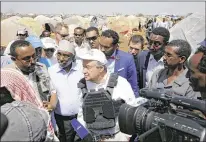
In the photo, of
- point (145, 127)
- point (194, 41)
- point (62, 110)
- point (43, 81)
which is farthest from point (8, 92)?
point (194, 41)

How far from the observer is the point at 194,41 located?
23.5ft

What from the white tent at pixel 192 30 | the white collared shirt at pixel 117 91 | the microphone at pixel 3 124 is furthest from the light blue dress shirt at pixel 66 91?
the white tent at pixel 192 30

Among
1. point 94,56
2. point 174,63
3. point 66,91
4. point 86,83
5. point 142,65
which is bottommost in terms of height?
point 66,91

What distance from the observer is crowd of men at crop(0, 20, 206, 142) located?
171cm

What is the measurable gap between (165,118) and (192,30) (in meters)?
5.85

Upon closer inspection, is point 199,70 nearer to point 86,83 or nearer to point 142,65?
point 86,83

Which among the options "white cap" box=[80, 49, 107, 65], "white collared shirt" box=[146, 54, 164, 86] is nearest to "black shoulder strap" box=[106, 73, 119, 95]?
"white cap" box=[80, 49, 107, 65]

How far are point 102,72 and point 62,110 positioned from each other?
111 cm

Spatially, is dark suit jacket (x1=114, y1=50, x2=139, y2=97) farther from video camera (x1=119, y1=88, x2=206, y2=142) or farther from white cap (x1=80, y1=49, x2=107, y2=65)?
video camera (x1=119, y1=88, x2=206, y2=142)

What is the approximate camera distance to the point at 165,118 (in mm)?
1880

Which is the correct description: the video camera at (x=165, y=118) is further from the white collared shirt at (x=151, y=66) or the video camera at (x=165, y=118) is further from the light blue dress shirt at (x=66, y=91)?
the white collared shirt at (x=151, y=66)

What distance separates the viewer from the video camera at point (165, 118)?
176 centimetres

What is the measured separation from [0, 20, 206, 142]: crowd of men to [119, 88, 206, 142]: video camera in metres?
0.11

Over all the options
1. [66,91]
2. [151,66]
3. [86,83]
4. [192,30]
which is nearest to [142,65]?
[151,66]
